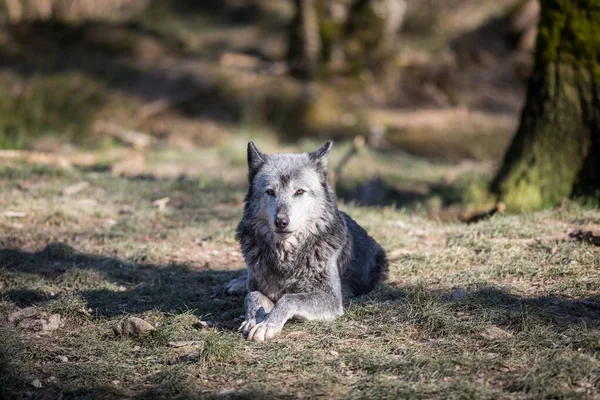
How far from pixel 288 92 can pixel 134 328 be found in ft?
37.9

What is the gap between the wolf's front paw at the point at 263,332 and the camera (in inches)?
187

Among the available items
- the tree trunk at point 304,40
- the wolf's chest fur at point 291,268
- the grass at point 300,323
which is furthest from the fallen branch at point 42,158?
the tree trunk at point 304,40

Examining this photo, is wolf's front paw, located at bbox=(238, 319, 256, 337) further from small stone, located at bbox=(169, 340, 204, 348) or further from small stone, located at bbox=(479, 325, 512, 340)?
small stone, located at bbox=(479, 325, 512, 340)

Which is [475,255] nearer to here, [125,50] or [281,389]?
[281,389]

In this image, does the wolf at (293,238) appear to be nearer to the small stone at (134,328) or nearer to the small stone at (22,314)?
the small stone at (134,328)

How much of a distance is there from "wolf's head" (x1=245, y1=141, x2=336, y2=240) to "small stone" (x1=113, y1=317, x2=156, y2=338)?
1134mm

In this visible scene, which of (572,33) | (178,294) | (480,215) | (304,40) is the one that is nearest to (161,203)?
(178,294)

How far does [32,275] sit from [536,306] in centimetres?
425

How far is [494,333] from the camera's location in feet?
15.1

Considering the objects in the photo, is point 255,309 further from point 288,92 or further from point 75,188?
point 288,92

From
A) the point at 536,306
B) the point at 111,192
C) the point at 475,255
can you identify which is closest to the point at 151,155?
the point at 111,192

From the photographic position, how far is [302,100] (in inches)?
613

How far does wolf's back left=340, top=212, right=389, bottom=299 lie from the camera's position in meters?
5.89

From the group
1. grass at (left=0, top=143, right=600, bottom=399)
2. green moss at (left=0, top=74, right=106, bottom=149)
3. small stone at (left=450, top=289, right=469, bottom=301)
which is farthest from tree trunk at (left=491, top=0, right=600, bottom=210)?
green moss at (left=0, top=74, right=106, bottom=149)
